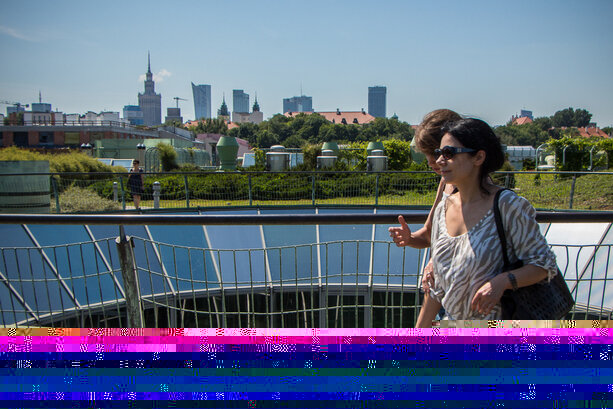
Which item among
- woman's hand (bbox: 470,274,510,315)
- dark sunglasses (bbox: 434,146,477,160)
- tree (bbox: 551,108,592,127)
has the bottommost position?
woman's hand (bbox: 470,274,510,315)

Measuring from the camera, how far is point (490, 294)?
6.79ft

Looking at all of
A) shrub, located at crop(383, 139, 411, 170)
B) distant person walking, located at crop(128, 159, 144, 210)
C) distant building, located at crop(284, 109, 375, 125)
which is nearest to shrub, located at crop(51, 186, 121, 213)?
distant person walking, located at crop(128, 159, 144, 210)

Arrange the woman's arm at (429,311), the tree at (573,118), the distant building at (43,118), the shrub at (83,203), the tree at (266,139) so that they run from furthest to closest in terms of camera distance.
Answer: the tree at (573,118), the tree at (266,139), the distant building at (43,118), the shrub at (83,203), the woman's arm at (429,311)

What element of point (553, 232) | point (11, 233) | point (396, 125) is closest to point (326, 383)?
point (11, 233)

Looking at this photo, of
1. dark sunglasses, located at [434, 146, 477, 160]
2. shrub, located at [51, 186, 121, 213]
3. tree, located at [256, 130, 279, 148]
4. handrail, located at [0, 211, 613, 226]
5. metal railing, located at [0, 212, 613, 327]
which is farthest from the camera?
tree, located at [256, 130, 279, 148]

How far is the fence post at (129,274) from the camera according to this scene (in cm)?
352

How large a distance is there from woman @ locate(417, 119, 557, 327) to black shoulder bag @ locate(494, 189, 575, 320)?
4 centimetres

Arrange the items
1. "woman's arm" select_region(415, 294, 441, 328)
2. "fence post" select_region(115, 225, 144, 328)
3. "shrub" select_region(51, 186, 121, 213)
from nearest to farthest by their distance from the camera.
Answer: "woman's arm" select_region(415, 294, 441, 328), "fence post" select_region(115, 225, 144, 328), "shrub" select_region(51, 186, 121, 213)

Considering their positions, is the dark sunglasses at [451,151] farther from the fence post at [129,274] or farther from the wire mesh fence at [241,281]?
the wire mesh fence at [241,281]

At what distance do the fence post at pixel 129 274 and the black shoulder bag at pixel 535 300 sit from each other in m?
2.51

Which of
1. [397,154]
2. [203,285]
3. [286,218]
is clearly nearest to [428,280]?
[286,218]

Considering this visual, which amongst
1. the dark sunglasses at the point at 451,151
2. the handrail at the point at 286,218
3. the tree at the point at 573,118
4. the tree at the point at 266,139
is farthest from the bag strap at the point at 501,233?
the tree at the point at 573,118

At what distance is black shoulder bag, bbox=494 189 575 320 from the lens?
2.07 metres

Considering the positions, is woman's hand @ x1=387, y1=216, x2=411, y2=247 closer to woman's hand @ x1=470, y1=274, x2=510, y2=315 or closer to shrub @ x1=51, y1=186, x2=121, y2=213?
woman's hand @ x1=470, y1=274, x2=510, y2=315
